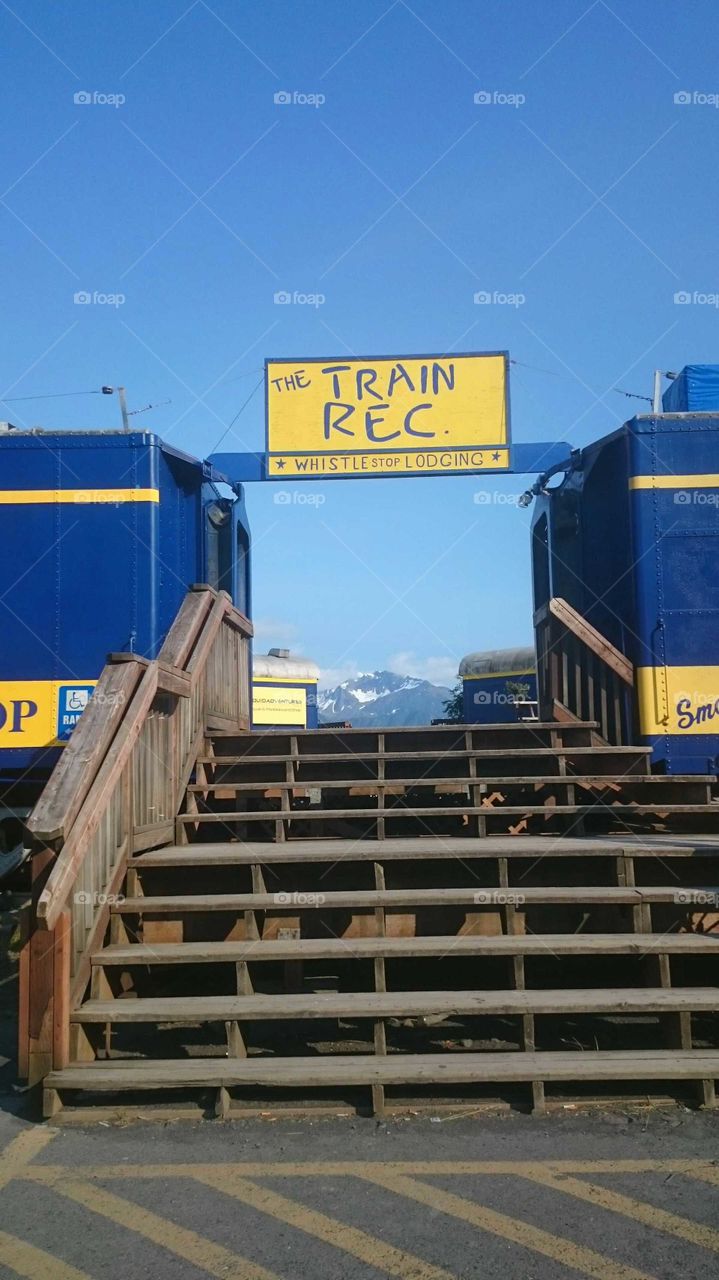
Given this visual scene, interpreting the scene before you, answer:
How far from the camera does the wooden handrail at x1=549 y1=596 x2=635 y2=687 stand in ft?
23.7

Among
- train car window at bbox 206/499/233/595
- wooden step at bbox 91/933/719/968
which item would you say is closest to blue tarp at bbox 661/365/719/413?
train car window at bbox 206/499/233/595

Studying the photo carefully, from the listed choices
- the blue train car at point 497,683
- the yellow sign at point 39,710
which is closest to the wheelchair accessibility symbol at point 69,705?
the yellow sign at point 39,710

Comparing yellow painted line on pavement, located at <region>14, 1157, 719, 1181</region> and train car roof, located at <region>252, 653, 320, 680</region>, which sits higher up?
train car roof, located at <region>252, 653, 320, 680</region>

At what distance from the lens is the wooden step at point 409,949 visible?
4.93 meters

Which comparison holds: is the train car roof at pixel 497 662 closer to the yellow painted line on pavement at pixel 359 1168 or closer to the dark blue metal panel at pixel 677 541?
the dark blue metal panel at pixel 677 541

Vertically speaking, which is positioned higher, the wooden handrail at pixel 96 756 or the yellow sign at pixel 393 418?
the yellow sign at pixel 393 418

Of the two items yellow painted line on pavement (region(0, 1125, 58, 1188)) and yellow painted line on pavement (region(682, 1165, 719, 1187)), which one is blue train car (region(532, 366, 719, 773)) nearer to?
yellow painted line on pavement (region(682, 1165, 719, 1187))

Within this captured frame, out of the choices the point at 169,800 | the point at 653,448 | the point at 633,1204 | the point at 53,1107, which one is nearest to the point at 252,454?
the point at 653,448

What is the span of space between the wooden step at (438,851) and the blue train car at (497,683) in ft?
35.4

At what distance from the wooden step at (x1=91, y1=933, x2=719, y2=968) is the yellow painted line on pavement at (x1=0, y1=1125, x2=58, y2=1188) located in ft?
2.72

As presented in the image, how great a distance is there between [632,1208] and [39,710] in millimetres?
5599

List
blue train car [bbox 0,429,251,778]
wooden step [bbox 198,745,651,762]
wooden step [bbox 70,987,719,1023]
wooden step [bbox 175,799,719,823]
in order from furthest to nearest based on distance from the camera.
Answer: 1. blue train car [bbox 0,429,251,778]
2. wooden step [bbox 198,745,651,762]
3. wooden step [bbox 175,799,719,823]
4. wooden step [bbox 70,987,719,1023]

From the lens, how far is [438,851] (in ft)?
18.4

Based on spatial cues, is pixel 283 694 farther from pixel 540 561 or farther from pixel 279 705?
pixel 540 561
